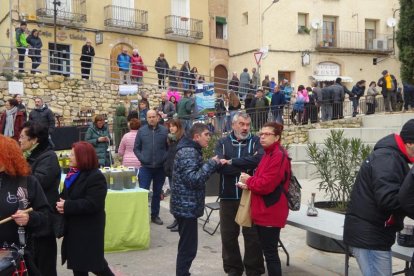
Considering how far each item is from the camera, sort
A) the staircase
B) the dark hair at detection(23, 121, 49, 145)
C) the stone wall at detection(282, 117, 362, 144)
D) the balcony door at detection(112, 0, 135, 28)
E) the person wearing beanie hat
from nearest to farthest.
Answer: the dark hair at detection(23, 121, 49, 145) → the staircase → the stone wall at detection(282, 117, 362, 144) → the person wearing beanie hat → the balcony door at detection(112, 0, 135, 28)

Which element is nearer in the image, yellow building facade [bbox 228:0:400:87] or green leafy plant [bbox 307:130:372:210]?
green leafy plant [bbox 307:130:372:210]

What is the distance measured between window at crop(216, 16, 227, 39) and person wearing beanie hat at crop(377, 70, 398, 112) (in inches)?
591

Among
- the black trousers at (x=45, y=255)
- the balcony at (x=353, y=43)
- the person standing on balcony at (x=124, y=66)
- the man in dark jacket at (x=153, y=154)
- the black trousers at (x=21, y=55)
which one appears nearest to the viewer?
the black trousers at (x=45, y=255)

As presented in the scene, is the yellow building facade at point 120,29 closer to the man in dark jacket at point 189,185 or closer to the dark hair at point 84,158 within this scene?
the man in dark jacket at point 189,185

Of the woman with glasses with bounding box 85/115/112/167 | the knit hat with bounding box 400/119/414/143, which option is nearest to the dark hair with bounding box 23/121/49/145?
the knit hat with bounding box 400/119/414/143

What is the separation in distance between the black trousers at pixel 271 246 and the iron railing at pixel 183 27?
25338mm

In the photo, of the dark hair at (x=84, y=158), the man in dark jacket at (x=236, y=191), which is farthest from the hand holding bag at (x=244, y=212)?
the dark hair at (x=84, y=158)

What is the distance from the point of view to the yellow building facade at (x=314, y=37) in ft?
99.3

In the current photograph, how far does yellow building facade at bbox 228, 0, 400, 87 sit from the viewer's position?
30266 mm

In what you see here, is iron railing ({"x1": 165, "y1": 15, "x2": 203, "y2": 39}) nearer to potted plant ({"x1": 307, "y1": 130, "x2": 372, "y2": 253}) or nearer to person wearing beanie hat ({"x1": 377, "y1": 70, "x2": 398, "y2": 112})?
person wearing beanie hat ({"x1": 377, "y1": 70, "x2": 398, "y2": 112})

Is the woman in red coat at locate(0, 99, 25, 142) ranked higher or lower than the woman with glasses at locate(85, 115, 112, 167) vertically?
higher

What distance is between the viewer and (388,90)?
19.0 meters

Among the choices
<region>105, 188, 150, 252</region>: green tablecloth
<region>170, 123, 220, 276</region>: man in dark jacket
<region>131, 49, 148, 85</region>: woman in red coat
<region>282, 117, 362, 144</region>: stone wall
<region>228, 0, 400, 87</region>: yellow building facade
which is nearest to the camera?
<region>170, 123, 220, 276</region>: man in dark jacket

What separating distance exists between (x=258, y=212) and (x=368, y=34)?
30.7m
